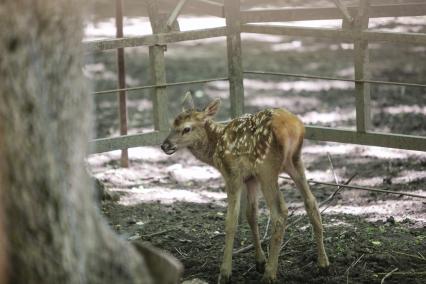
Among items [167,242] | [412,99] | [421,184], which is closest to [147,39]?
[167,242]

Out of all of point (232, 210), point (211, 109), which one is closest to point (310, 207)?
point (232, 210)

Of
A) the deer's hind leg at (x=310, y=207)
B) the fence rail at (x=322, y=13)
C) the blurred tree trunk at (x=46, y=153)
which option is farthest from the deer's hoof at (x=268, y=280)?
the blurred tree trunk at (x=46, y=153)

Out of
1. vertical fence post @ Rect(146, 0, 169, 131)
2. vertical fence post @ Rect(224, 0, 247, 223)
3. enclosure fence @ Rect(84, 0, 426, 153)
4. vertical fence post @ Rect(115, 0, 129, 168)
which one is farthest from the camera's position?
vertical fence post @ Rect(115, 0, 129, 168)

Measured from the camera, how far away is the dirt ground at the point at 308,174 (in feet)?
22.9

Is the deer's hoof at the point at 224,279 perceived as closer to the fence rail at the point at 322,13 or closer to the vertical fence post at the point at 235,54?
the vertical fence post at the point at 235,54

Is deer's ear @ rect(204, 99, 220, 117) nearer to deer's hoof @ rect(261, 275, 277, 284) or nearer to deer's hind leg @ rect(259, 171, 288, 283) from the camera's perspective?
deer's hind leg @ rect(259, 171, 288, 283)

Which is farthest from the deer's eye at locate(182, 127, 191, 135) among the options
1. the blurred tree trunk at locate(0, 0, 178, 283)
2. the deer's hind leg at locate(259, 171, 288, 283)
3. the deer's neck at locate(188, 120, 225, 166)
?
the blurred tree trunk at locate(0, 0, 178, 283)

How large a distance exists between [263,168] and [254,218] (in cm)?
59

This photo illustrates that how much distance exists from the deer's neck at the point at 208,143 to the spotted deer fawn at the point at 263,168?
37mm

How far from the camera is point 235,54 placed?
8.12 m

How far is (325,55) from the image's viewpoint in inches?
598

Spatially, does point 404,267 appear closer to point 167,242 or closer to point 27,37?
point 167,242

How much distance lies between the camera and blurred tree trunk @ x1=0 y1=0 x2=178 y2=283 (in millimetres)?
3584

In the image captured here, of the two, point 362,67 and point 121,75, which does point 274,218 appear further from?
point 121,75
